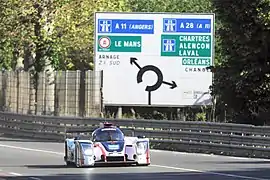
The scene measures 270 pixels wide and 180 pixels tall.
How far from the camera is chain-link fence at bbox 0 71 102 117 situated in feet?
113

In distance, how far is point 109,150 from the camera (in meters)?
20.0

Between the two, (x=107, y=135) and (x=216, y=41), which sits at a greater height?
(x=216, y=41)

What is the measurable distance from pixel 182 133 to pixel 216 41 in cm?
1632

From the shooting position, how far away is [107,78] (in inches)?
1342

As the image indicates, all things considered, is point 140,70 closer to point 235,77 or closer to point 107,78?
point 107,78

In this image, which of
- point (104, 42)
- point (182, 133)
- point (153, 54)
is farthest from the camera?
point (153, 54)

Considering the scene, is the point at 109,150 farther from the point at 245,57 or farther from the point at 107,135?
the point at 245,57

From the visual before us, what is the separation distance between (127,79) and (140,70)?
2.36 feet

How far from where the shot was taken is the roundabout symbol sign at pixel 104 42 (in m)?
33.6

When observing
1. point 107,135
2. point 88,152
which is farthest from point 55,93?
point 88,152

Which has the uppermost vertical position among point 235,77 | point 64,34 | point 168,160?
point 64,34

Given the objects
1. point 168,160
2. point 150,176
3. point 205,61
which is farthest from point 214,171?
point 205,61

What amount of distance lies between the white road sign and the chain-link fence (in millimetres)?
647

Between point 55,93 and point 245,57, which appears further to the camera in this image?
point 55,93
